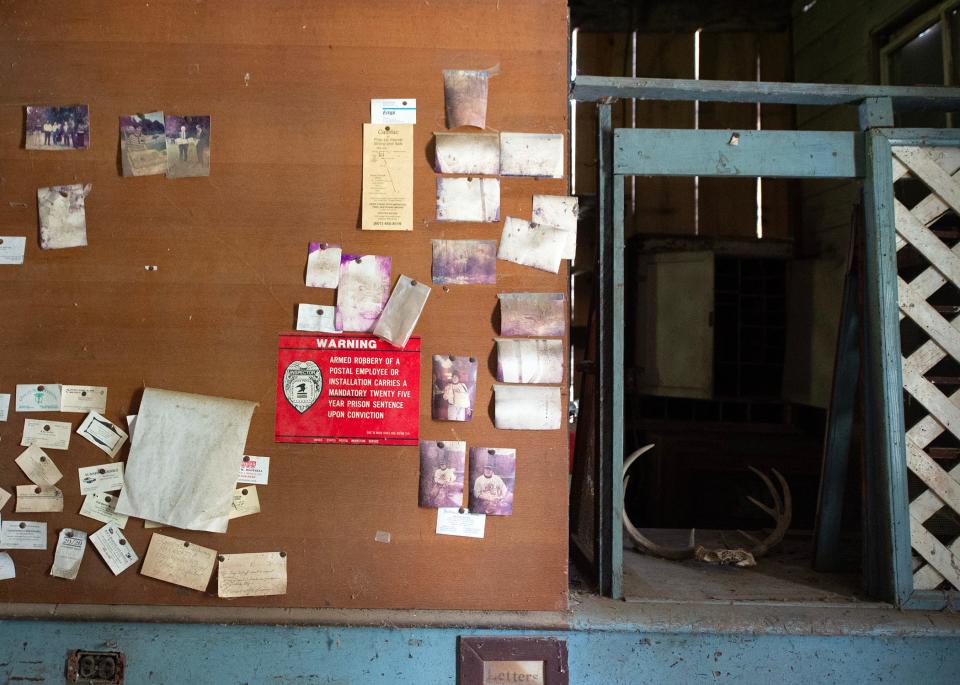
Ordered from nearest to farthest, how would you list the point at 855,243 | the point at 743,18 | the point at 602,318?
the point at 602,318 < the point at 855,243 < the point at 743,18

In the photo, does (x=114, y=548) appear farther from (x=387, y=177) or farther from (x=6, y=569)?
(x=387, y=177)

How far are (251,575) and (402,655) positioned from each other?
0.50 m

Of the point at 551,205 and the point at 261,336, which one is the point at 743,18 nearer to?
the point at 551,205

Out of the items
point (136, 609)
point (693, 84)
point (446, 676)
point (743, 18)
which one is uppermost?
point (743, 18)

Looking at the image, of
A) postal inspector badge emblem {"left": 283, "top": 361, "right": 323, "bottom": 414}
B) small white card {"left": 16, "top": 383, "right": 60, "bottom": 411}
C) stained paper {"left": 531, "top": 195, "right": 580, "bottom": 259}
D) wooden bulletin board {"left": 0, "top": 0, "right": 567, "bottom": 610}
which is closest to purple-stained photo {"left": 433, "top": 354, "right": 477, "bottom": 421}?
wooden bulletin board {"left": 0, "top": 0, "right": 567, "bottom": 610}

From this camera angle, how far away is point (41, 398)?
188 centimetres

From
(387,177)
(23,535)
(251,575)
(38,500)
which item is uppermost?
(387,177)

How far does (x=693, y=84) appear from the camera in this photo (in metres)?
2.00

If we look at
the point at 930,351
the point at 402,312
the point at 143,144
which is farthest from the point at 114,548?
the point at 930,351

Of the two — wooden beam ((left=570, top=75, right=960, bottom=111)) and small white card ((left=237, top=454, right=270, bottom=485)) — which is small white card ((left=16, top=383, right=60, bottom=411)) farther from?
wooden beam ((left=570, top=75, right=960, bottom=111))

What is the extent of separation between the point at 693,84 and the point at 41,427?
228cm

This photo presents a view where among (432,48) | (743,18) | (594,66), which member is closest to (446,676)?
(432,48)

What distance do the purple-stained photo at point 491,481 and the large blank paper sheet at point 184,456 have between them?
694 mm

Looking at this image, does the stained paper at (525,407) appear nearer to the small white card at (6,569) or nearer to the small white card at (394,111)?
the small white card at (394,111)
